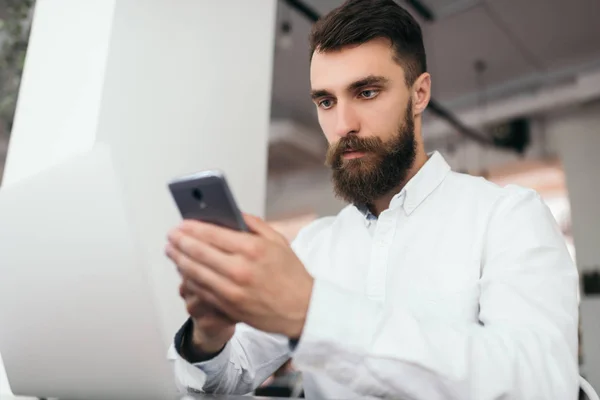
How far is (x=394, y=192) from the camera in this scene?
1171 millimetres

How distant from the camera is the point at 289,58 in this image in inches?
176

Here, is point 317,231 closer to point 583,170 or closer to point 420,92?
point 420,92

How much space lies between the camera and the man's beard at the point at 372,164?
107 centimetres

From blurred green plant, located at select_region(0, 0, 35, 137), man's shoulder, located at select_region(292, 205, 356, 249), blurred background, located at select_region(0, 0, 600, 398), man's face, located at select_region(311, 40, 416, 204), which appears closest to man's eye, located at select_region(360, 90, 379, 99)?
man's face, located at select_region(311, 40, 416, 204)

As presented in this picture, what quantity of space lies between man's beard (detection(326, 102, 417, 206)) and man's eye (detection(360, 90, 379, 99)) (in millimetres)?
95

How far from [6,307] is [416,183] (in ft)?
2.91

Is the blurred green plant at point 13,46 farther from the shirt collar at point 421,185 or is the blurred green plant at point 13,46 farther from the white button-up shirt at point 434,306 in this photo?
the shirt collar at point 421,185

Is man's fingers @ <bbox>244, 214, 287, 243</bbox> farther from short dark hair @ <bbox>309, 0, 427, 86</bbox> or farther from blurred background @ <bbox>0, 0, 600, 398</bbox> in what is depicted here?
blurred background @ <bbox>0, 0, 600, 398</bbox>

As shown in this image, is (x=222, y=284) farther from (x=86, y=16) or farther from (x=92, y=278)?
(x=86, y=16)

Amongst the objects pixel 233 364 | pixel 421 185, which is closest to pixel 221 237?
pixel 233 364

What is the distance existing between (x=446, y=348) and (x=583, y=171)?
17.0ft

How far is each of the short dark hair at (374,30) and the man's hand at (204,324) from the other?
702 millimetres

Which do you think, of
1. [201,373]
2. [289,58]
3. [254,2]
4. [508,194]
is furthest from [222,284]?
[289,58]

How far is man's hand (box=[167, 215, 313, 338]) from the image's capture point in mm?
487
